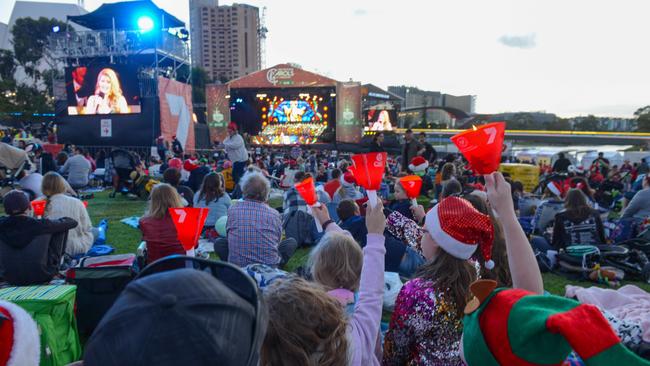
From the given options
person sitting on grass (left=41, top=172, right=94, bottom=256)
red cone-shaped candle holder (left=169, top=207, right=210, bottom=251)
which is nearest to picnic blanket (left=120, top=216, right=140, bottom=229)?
person sitting on grass (left=41, top=172, right=94, bottom=256)

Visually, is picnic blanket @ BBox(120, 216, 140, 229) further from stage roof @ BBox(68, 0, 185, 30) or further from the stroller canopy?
stage roof @ BBox(68, 0, 185, 30)

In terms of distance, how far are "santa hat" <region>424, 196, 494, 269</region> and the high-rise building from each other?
10841cm

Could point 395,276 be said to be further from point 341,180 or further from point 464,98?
point 464,98

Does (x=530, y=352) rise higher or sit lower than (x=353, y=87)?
lower

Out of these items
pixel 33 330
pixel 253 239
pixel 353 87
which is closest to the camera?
pixel 33 330

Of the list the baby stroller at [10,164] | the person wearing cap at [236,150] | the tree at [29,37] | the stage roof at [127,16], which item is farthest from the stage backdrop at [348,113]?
the tree at [29,37]

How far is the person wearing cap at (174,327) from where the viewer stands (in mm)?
776

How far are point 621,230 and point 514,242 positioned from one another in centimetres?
640

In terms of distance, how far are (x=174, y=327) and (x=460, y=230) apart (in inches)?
57.0

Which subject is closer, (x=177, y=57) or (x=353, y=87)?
(x=177, y=57)

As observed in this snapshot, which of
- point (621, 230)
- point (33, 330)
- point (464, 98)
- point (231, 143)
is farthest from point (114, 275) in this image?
point (464, 98)

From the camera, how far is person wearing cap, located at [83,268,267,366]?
0.78m

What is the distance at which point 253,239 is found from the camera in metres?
4.12

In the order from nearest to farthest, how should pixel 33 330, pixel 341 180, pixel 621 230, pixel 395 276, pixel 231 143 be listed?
pixel 33 330
pixel 395 276
pixel 621 230
pixel 341 180
pixel 231 143
